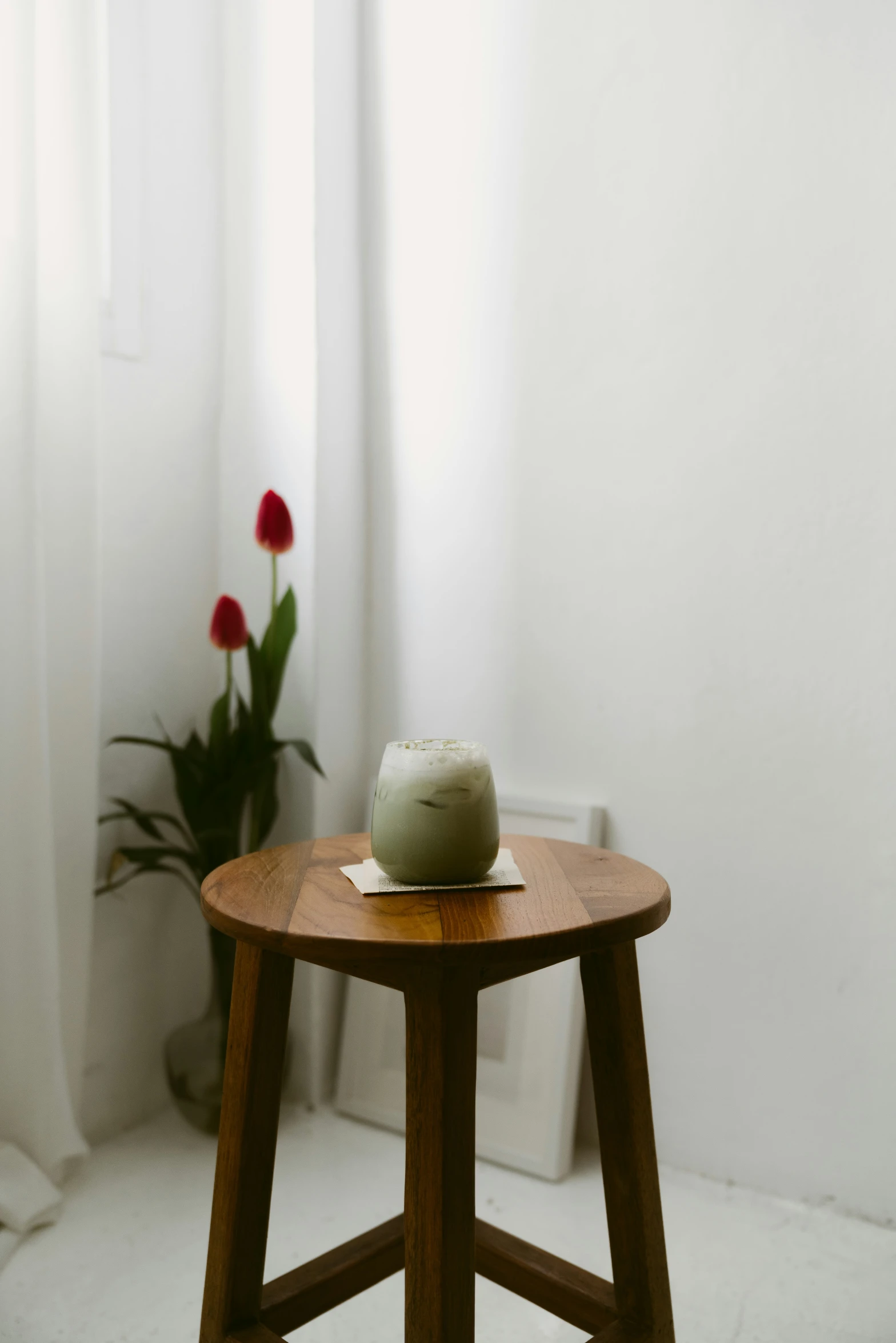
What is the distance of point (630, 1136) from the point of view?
95cm

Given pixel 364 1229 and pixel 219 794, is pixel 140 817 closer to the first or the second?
pixel 219 794

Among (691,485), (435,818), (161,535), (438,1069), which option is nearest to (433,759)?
(435,818)

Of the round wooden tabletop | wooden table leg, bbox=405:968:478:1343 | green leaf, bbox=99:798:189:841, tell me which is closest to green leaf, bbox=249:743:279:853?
green leaf, bbox=99:798:189:841

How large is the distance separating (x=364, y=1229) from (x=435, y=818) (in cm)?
85

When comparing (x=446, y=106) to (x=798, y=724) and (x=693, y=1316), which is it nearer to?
(x=798, y=724)

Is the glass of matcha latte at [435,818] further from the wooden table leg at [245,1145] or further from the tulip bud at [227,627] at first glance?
the tulip bud at [227,627]

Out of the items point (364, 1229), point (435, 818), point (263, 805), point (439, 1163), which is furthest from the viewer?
point (263, 805)

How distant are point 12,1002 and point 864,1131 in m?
1.20

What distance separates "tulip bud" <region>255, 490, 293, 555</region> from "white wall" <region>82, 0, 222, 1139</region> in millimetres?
227

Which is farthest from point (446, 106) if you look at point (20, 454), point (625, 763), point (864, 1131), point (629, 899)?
point (864, 1131)

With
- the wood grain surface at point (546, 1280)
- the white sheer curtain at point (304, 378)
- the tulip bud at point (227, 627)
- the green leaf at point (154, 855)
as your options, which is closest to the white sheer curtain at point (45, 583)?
the green leaf at point (154, 855)

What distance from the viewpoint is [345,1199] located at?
58.9 inches

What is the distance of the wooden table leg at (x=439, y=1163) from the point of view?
29.6 inches

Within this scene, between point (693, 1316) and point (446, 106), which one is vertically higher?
point (446, 106)
